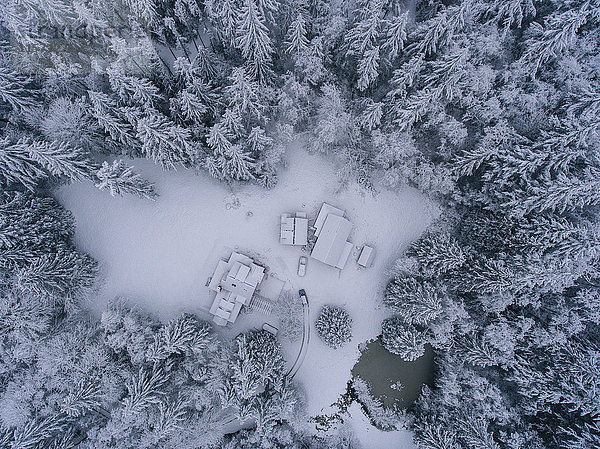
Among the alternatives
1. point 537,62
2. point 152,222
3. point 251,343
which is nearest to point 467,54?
point 537,62

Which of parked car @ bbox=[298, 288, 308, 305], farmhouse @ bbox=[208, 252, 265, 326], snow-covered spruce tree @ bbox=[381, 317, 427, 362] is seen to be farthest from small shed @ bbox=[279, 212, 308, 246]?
snow-covered spruce tree @ bbox=[381, 317, 427, 362]

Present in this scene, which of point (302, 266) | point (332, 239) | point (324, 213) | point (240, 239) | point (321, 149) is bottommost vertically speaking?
point (240, 239)

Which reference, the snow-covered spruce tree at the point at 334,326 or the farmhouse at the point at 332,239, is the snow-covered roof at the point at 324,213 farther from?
the snow-covered spruce tree at the point at 334,326

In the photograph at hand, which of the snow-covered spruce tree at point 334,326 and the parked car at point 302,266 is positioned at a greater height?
the parked car at point 302,266

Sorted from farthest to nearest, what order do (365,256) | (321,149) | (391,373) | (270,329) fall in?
A: (391,373), (270,329), (365,256), (321,149)

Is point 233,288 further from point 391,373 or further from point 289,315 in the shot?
point 391,373

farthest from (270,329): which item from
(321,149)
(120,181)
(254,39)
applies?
(254,39)

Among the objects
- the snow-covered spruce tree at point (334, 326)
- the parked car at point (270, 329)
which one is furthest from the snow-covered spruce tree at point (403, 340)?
the parked car at point (270, 329)
